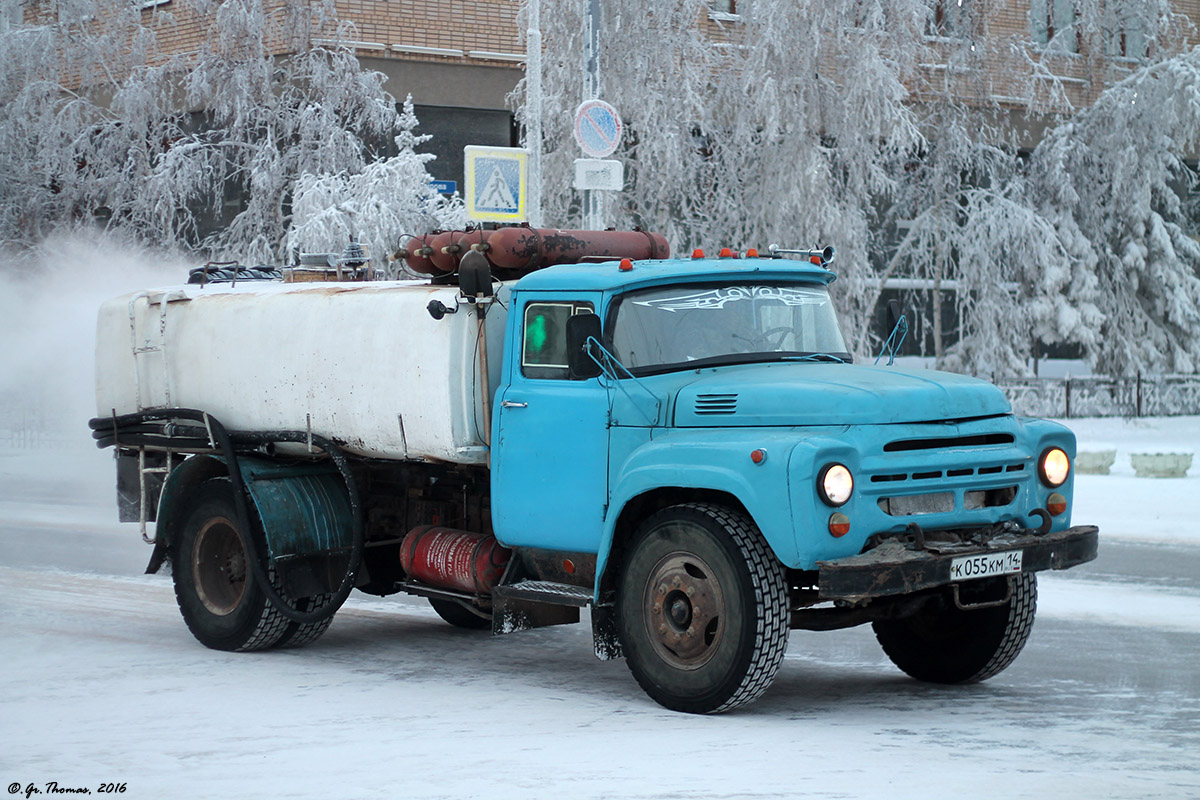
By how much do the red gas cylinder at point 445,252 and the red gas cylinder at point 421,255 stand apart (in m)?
0.04

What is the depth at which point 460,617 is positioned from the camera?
11.2 meters

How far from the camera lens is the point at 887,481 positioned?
7629mm

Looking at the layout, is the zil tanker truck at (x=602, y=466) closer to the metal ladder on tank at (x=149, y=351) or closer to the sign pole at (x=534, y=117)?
the metal ladder on tank at (x=149, y=351)

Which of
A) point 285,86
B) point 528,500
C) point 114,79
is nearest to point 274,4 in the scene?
point 285,86

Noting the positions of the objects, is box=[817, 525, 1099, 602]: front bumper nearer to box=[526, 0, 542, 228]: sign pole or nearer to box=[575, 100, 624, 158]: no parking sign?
box=[575, 100, 624, 158]: no parking sign

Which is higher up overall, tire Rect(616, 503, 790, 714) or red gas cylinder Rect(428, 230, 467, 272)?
red gas cylinder Rect(428, 230, 467, 272)

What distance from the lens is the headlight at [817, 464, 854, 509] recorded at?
24.2 feet

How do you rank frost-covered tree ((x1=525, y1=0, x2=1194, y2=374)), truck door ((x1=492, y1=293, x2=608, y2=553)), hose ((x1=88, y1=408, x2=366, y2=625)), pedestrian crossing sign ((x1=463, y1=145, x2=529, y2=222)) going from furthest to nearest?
frost-covered tree ((x1=525, y1=0, x2=1194, y2=374))
pedestrian crossing sign ((x1=463, y1=145, x2=529, y2=222))
hose ((x1=88, y1=408, x2=366, y2=625))
truck door ((x1=492, y1=293, x2=608, y2=553))

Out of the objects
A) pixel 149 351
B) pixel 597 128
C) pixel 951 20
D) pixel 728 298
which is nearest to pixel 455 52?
pixel 951 20

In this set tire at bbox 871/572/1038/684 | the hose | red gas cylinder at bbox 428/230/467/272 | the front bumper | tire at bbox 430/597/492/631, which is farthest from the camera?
tire at bbox 430/597/492/631

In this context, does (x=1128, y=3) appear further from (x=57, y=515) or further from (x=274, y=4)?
(x=57, y=515)

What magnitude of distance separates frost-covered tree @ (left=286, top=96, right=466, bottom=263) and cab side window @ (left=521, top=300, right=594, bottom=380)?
47.6 ft

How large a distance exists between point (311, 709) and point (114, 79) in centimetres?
2305

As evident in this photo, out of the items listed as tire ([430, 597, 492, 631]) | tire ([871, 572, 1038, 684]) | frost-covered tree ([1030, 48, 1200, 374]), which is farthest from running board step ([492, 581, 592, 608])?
frost-covered tree ([1030, 48, 1200, 374])
